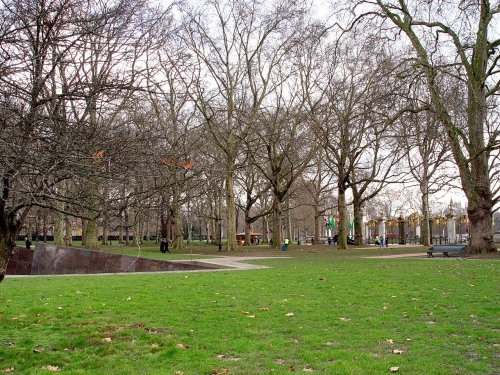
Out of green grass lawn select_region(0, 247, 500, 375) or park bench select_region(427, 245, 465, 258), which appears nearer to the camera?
green grass lawn select_region(0, 247, 500, 375)

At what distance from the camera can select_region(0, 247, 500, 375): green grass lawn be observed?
598cm

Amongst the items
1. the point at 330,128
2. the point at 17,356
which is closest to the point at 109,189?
the point at 17,356

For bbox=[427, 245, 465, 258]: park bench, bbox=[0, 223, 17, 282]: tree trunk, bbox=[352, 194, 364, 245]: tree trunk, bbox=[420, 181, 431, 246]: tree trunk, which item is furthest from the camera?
bbox=[352, 194, 364, 245]: tree trunk

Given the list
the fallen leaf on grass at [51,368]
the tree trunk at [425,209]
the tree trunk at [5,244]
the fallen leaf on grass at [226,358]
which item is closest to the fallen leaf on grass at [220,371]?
the fallen leaf on grass at [226,358]

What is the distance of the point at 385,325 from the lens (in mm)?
7855

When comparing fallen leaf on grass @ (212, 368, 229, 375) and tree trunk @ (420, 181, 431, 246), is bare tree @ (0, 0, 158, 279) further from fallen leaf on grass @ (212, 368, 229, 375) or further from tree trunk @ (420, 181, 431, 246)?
tree trunk @ (420, 181, 431, 246)

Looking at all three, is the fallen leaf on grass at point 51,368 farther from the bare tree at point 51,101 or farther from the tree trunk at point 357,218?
the tree trunk at point 357,218

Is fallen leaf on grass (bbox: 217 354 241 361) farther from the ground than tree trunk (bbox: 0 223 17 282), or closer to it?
closer to it

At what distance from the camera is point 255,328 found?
310 inches

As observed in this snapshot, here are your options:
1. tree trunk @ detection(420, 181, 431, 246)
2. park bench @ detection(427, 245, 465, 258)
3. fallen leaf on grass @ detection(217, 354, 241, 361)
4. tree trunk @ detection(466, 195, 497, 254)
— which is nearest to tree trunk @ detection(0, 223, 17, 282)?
fallen leaf on grass @ detection(217, 354, 241, 361)

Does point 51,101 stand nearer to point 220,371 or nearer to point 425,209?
point 220,371

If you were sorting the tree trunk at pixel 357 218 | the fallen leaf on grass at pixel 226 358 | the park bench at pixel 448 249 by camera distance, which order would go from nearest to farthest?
the fallen leaf on grass at pixel 226 358, the park bench at pixel 448 249, the tree trunk at pixel 357 218

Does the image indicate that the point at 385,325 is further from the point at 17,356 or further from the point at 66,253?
the point at 66,253

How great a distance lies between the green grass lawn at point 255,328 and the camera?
5.98 metres
